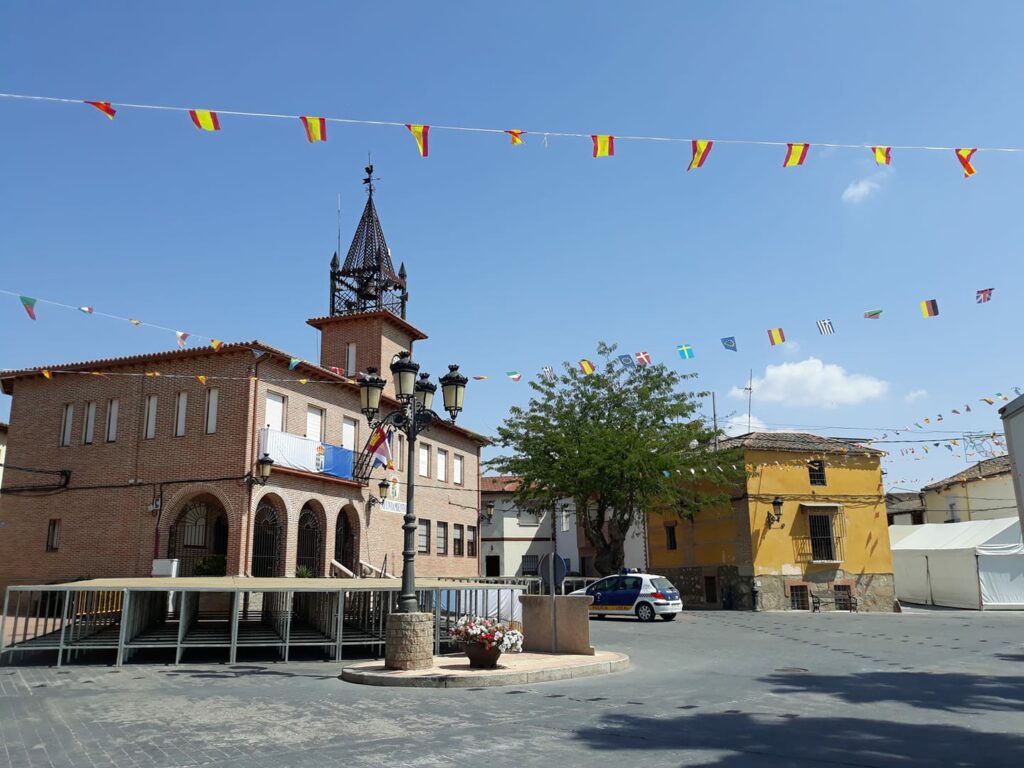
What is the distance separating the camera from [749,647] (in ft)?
54.2

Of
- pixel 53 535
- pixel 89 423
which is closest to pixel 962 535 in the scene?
pixel 89 423

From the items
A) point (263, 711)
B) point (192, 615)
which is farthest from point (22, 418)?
point (263, 711)

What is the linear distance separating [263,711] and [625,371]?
2544cm

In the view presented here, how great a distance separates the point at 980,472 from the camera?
1625 inches

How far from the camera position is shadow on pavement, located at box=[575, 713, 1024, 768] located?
253 inches

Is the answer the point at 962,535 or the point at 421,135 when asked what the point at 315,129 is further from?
the point at 962,535

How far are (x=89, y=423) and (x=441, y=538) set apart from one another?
13521 mm

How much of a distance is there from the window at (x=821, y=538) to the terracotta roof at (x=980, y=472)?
12.2 meters

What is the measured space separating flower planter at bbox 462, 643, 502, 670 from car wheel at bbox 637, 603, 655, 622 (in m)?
13.0

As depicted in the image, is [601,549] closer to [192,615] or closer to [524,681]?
[192,615]

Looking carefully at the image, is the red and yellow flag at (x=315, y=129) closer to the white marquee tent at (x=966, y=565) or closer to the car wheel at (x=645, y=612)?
the car wheel at (x=645, y=612)

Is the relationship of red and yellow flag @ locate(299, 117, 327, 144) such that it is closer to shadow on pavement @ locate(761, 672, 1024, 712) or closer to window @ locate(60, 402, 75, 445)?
shadow on pavement @ locate(761, 672, 1024, 712)

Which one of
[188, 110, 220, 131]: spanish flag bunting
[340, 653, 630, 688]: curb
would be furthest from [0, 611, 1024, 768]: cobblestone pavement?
[188, 110, 220, 131]: spanish flag bunting

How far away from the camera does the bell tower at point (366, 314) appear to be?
2833cm
